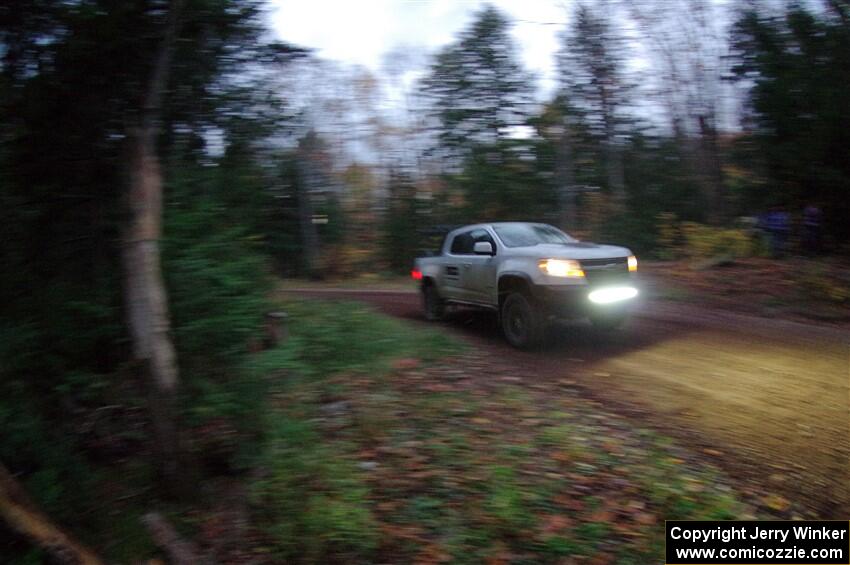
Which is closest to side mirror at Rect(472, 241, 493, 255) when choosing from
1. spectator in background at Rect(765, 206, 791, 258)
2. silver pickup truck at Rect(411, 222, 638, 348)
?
silver pickup truck at Rect(411, 222, 638, 348)

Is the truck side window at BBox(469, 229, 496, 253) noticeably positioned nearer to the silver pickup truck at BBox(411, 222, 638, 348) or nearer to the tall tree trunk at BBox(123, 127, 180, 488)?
the silver pickup truck at BBox(411, 222, 638, 348)

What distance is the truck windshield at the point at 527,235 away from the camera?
9406 millimetres

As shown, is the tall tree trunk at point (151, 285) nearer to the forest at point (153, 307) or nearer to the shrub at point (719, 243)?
the forest at point (153, 307)

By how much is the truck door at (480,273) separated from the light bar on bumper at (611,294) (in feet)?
5.18

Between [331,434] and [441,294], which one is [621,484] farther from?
[441,294]

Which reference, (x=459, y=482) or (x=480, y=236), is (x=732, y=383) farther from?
(x=480, y=236)

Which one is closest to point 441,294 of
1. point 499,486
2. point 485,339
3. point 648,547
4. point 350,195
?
point 485,339

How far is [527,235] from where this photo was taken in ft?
31.6

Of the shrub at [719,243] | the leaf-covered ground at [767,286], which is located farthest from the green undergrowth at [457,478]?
the shrub at [719,243]

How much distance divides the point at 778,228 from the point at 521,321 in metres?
10.1

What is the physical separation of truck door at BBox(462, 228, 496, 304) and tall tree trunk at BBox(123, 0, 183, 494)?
5.22m

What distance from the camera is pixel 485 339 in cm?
998

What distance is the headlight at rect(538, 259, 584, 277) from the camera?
829cm

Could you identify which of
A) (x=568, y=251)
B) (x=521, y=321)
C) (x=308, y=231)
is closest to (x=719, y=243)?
(x=568, y=251)
